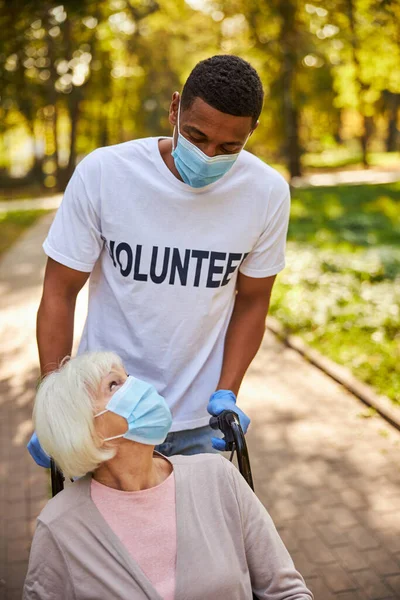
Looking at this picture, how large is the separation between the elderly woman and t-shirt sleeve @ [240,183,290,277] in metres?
0.62

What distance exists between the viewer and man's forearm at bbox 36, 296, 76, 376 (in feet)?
8.12

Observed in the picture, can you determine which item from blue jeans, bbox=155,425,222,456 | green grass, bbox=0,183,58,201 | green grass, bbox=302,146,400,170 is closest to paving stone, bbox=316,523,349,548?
blue jeans, bbox=155,425,222,456

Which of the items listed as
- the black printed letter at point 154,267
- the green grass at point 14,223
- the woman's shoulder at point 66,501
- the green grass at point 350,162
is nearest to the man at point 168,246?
the black printed letter at point 154,267

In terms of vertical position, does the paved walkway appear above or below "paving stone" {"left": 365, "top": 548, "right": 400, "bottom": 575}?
below

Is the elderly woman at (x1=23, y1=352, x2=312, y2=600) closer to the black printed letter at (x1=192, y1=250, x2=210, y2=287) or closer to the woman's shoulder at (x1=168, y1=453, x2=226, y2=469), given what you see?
the woman's shoulder at (x1=168, y1=453, x2=226, y2=469)

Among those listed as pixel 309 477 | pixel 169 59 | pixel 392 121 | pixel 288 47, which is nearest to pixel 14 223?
pixel 288 47

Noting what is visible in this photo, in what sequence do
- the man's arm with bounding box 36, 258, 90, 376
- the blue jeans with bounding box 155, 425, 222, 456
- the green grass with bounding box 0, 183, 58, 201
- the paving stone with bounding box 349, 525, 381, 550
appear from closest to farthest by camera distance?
the man's arm with bounding box 36, 258, 90, 376 < the blue jeans with bounding box 155, 425, 222, 456 < the paving stone with bounding box 349, 525, 381, 550 < the green grass with bounding box 0, 183, 58, 201

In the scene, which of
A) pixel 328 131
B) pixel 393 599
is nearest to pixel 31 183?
pixel 328 131

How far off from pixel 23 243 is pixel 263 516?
16475mm

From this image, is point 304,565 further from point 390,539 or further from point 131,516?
point 131,516

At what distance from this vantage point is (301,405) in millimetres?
6215

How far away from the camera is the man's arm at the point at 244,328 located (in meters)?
2.65

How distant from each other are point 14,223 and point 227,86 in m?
21.4

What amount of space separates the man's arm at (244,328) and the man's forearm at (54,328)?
0.57m
